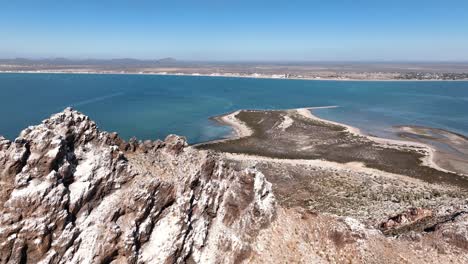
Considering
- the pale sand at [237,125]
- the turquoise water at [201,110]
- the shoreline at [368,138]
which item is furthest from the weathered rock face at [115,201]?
the pale sand at [237,125]

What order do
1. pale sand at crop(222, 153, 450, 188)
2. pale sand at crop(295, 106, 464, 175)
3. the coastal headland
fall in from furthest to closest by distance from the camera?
pale sand at crop(295, 106, 464, 175) → pale sand at crop(222, 153, 450, 188) → the coastal headland

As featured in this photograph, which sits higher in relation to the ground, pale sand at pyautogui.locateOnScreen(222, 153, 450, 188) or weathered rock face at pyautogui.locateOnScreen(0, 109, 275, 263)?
weathered rock face at pyautogui.locateOnScreen(0, 109, 275, 263)

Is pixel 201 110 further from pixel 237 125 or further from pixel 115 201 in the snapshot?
pixel 115 201

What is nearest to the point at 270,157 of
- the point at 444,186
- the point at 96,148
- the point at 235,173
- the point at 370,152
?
the point at 370,152

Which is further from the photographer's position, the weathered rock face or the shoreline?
the shoreline

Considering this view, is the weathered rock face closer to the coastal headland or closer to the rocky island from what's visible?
the rocky island

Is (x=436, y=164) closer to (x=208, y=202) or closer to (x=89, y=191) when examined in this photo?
(x=208, y=202)

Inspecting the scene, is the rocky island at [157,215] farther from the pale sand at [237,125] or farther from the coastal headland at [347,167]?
the pale sand at [237,125]

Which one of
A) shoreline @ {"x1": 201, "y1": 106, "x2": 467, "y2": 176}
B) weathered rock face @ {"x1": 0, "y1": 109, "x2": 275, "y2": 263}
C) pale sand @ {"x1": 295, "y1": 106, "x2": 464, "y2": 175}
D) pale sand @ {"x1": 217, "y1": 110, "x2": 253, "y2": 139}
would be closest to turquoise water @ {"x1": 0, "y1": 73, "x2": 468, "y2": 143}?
pale sand @ {"x1": 217, "y1": 110, "x2": 253, "y2": 139}

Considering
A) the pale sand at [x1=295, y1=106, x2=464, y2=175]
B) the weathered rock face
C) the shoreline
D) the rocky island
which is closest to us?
the weathered rock face
